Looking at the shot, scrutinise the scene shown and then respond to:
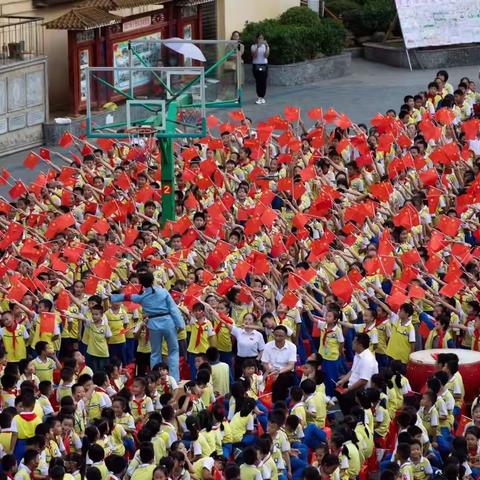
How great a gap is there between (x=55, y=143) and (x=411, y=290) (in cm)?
1299

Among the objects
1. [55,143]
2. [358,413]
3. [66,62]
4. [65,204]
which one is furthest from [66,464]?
[66,62]

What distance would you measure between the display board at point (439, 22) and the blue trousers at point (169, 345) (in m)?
18.4

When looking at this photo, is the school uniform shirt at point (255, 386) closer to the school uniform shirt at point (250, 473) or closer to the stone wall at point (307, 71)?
the school uniform shirt at point (250, 473)

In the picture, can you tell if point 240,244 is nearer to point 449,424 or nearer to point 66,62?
point 449,424

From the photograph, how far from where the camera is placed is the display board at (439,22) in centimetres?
3475

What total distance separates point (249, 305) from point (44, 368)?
2.52m

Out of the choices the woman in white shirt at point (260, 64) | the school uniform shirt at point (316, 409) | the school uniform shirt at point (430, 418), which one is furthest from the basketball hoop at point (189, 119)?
the woman in white shirt at point (260, 64)

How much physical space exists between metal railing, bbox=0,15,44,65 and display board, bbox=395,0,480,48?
878 centimetres

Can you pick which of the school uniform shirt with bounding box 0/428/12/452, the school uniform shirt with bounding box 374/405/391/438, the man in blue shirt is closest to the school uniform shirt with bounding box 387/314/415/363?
the school uniform shirt with bounding box 374/405/391/438

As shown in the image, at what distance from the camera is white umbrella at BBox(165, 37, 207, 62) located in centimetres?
2409

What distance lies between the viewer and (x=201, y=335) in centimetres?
1773

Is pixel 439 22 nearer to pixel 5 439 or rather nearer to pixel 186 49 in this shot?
pixel 186 49

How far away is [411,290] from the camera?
17.3 meters

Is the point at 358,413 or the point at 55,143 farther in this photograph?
the point at 55,143
